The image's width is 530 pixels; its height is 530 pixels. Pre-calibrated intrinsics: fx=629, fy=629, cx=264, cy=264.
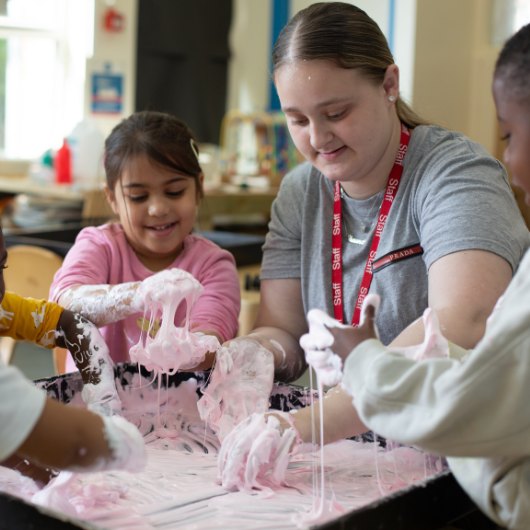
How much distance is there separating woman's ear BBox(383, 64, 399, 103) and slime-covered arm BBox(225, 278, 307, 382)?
44 centimetres

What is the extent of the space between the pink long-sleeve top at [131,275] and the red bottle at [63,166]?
8.21ft

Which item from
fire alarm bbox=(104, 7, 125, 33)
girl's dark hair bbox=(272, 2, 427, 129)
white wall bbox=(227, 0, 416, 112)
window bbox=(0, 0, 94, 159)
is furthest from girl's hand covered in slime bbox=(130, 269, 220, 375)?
white wall bbox=(227, 0, 416, 112)

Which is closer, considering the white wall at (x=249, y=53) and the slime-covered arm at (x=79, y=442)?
the slime-covered arm at (x=79, y=442)

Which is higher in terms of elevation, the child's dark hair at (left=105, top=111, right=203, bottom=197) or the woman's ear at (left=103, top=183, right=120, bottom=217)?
the child's dark hair at (left=105, top=111, right=203, bottom=197)

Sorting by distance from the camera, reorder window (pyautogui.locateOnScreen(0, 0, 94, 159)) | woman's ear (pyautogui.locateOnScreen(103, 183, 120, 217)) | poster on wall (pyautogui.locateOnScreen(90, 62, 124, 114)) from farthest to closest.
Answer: poster on wall (pyautogui.locateOnScreen(90, 62, 124, 114)) < window (pyautogui.locateOnScreen(0, 0, 94, 159)) < woman's ear (pyautogui.locateOnScreen(103, 183, 120, 217))

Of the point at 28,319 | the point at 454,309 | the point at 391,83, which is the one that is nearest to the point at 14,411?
the point at 28,319

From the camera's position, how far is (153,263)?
1.42 m

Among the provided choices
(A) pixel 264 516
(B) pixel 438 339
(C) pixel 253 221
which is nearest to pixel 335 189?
(B) pixel 438 339

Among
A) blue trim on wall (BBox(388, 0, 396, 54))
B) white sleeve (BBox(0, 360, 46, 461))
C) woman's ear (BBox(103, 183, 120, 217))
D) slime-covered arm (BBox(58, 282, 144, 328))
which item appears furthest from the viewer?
blue trim on wall (BBox(388, 0, 396, 54))

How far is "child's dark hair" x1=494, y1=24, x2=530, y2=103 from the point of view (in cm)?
62

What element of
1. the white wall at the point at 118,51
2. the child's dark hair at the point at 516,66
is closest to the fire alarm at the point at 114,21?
the white wall at the point at 118,51

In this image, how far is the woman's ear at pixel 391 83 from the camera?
1184 millimetres

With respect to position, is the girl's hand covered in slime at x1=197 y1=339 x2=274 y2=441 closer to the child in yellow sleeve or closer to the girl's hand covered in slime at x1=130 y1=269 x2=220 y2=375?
the girl's hand covered in slime at x1=130 y1=269 x2=220 y2=375

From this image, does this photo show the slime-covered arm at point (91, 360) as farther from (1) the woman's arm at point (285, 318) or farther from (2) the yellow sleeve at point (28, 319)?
(1) the woman's arm at point (285, 318)
